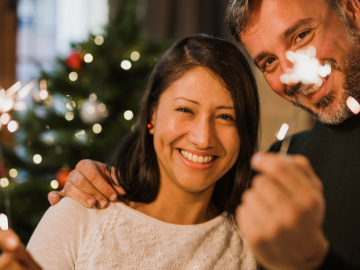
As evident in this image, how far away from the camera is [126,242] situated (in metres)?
1.07

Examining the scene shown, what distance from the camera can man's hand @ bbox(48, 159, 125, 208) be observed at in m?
1.09

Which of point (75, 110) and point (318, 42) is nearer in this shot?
point (318, 42)

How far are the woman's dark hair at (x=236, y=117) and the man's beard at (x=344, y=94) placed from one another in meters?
0.19

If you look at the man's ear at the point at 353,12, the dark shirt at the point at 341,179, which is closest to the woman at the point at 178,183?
A: the dark shirt at the point at 341,179

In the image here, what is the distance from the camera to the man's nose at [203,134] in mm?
1072

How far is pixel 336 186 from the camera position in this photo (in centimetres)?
112

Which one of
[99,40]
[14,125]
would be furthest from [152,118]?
[14,125]

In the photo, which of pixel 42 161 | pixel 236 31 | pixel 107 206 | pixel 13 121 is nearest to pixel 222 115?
pixel 236 31

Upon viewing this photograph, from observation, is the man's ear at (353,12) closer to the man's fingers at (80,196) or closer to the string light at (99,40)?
the man's fingers at (80,196)

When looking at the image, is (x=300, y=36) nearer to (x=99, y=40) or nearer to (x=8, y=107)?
(x=8, y=107)

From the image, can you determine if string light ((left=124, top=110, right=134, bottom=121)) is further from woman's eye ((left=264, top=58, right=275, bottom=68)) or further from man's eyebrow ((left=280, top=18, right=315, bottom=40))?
man's eyebrow ((left=280, top=18, right=315, bottom=40))

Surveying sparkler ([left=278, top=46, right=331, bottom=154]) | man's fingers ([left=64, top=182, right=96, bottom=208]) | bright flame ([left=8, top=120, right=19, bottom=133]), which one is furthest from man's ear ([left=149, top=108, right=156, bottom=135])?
bright flame ([left=8, top=120, right=19, bottom=133])

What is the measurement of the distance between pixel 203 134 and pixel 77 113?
112cm

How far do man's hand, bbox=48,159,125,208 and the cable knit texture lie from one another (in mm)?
26
